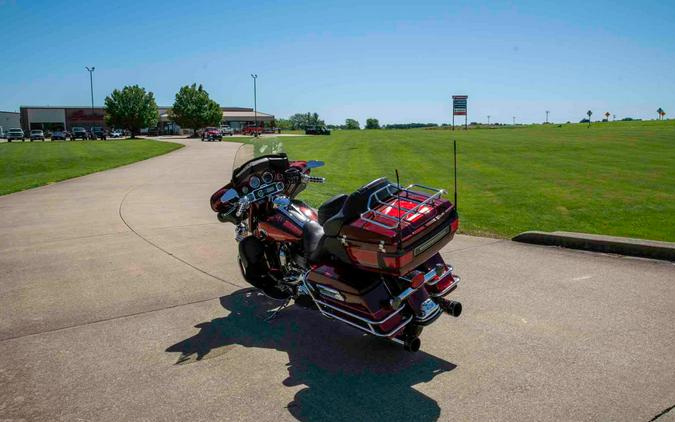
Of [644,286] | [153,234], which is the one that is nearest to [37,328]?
[153,234]

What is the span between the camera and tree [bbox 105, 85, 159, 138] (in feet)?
251

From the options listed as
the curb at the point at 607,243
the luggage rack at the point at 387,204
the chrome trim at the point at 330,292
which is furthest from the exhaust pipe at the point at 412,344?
the curb at the point at 607,243

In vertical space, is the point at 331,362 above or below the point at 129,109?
below

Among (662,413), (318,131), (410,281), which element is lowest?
(662,413)

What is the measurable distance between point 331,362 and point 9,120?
118181mm

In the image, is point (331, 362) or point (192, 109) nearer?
point (331, 362)

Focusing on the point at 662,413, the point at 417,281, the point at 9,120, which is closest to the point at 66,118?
the point at 9,120

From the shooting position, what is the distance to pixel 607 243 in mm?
6727

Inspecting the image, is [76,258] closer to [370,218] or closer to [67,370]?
[67,370]

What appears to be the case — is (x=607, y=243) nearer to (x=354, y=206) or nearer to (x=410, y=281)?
(x=410, y=281)

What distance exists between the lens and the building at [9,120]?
98875mm

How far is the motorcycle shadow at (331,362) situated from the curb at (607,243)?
3938 mm

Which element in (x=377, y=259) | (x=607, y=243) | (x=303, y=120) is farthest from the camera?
(x=303, y=120)

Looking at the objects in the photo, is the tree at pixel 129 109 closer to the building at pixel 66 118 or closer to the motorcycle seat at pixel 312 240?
the building at pixel 66 118
